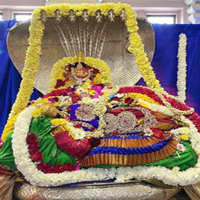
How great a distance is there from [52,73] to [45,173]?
1.36 meters

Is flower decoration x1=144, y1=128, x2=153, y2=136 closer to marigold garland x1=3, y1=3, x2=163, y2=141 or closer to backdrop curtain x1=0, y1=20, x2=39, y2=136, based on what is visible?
marigold garland x1=3, y1=3, x2=163, y2=141

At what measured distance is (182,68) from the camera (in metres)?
3.41

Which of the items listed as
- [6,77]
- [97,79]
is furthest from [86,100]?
[6,77]

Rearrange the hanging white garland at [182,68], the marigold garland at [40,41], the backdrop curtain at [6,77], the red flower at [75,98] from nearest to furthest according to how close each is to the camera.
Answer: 1. the red flower at [75,98]
2. the marigold garland at [40,41]
3. the backdrop curtain at [6,77]
4. the hanging white garland at [182,68]

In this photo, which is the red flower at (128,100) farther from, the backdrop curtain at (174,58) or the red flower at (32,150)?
the backdrop curtain at (174,58)

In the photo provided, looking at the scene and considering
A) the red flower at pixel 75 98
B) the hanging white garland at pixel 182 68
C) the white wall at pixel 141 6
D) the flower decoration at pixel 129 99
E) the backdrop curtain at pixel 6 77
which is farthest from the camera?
the white wall at pixel 141 6

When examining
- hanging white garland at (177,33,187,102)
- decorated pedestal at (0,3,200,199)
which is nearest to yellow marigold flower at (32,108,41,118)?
decorated pedestal at (0,3,200,199)

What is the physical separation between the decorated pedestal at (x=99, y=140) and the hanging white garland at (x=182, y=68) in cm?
80

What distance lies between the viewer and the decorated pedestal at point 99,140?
1968 mm

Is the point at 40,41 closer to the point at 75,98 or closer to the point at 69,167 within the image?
the point at 75,98

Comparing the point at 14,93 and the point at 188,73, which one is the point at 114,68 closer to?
the point at 188,73

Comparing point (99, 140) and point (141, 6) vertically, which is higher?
point (141, 6)

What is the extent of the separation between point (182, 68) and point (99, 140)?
1.77m

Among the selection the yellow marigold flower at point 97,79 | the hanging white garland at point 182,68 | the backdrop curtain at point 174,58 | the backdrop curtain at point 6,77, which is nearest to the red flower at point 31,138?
the yellow marigold flower at point 97,79
